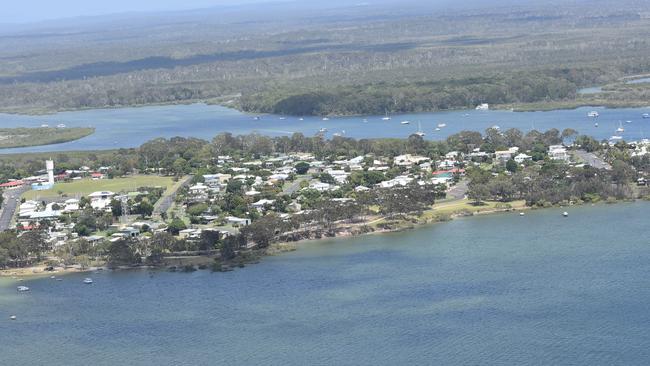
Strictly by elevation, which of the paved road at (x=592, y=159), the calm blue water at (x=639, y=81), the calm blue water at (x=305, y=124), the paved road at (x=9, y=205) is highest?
the paved road at (x=592, y=159)

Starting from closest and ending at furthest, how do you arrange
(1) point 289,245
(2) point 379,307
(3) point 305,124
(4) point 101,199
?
(2) point 379,307 → (1) point 289,245 → (4) point 101,199 → (3) point 305,124

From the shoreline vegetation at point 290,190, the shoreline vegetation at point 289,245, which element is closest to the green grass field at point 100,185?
the shoreline vegetation at point 290,190

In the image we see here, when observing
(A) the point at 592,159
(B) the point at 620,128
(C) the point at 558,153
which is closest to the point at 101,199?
(C) the point at 558,153

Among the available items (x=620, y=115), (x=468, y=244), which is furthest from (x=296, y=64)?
(x=468, y=244)

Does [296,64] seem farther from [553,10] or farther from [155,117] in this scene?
[553,10]

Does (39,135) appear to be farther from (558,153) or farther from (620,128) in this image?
(558,153)

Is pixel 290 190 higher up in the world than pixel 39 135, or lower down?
higher up

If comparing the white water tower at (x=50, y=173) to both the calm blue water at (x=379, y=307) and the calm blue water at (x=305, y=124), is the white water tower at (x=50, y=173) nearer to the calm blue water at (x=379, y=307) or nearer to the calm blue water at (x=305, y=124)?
the calm blue water at (x=305, y=124)
